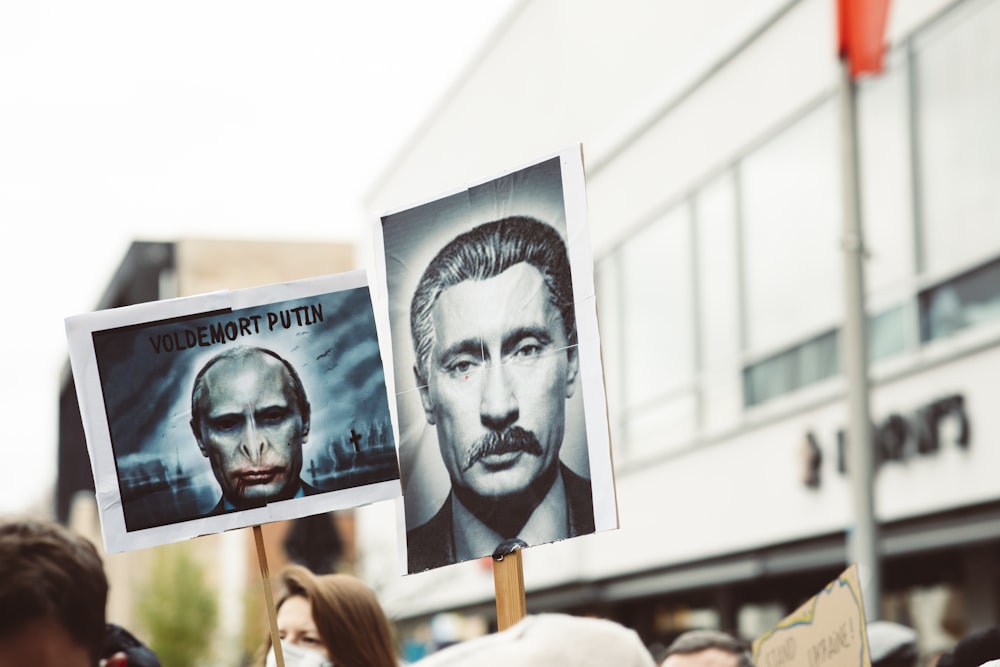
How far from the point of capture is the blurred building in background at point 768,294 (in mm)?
12000

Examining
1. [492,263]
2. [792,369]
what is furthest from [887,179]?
[492,263]

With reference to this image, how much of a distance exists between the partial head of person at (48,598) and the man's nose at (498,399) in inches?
38.6

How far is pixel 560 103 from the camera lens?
2128 cm

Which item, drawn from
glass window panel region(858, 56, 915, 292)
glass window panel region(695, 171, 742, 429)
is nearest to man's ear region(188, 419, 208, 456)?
glass window panel region(858, 56, 915, 292)

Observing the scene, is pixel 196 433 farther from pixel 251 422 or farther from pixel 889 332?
pixel 889 332

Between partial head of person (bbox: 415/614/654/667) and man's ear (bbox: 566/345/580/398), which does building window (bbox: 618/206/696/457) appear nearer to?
man's ear (bbox: 566/345/580/398)

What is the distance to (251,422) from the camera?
3006mm

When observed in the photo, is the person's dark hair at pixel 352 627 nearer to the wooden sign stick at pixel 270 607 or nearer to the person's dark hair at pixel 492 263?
the wooden sign stick at pixel 270 607

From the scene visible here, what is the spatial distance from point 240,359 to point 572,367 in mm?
681

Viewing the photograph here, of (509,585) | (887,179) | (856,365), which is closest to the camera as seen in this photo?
(509,585)

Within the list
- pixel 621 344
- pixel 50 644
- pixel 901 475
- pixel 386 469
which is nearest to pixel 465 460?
pixel 386 469

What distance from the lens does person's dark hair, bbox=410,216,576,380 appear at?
9.39 ft

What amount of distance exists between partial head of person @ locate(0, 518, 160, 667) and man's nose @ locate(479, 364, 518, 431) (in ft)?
3.22

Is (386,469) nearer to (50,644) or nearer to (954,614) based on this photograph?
(50,644)
